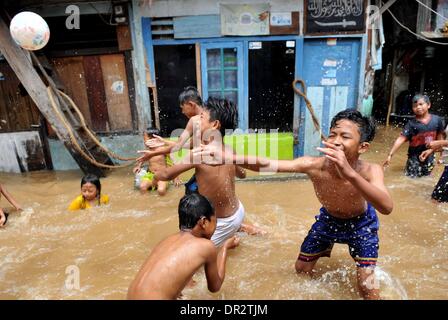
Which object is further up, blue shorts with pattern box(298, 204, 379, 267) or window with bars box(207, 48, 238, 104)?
window with bars box(207, 48, 238, 104)

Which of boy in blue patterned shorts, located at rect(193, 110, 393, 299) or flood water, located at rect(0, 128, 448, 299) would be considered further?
flood water, located at rect(0, 128, 448, 299)

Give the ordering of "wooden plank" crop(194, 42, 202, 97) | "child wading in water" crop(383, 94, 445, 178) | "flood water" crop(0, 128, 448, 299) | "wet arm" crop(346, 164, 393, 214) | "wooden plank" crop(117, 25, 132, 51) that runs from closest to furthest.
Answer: "wet arm" crop(346, 164, 393, 214), "flood water" crop(0, 128, 448, 299), "child wading in water" crop(383, 94, 445, 178), "wooden plank" crop(117, 25, 132, 51), "wooden plank" crop(194, 42, 202, 97)

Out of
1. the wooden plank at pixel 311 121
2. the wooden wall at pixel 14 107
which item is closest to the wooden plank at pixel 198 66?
the wooden plank at pixel 311 121

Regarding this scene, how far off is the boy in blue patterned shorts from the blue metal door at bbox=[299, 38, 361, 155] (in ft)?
14.8

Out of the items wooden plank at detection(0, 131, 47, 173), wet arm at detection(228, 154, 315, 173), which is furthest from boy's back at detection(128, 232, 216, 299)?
wooden plank at detection(0, 131, 47, 173)

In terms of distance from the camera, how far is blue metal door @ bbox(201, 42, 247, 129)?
695 cm

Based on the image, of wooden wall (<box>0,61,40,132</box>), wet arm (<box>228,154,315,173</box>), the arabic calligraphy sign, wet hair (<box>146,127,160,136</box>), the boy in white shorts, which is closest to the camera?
wet arm (<box>228,154,315,173</box>)

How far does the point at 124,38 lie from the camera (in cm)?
681

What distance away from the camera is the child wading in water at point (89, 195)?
4879 mm

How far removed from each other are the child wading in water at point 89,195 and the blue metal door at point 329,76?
174 inches

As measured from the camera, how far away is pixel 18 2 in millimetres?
6281

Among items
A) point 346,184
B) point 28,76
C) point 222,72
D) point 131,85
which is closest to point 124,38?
point 131,85

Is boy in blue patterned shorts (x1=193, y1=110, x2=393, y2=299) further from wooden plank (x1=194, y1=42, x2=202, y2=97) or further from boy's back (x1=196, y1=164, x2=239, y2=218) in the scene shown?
wooden plank (x1=194, y1=42, x2=202, y2=97)

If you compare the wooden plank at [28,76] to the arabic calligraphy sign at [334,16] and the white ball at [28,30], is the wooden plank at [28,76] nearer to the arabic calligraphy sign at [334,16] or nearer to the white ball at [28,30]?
the white ball at [28,30]
